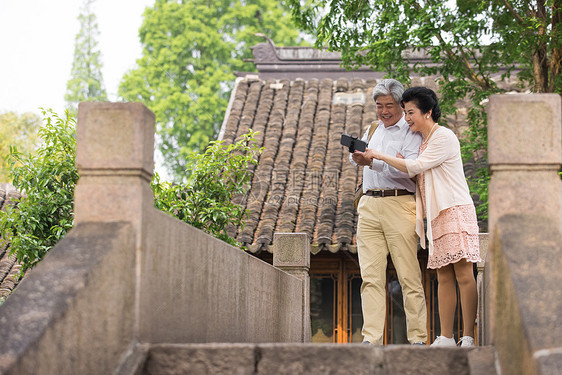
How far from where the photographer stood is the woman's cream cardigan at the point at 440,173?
5.07 meters

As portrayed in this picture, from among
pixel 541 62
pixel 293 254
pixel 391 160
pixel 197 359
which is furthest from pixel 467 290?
pixel 541 62

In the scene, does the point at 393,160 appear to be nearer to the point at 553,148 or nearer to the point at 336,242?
the point at 553,148

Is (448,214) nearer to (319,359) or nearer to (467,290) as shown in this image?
(467,290)

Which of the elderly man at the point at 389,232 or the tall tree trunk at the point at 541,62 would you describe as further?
the tall tree trunk at the point at 541,62

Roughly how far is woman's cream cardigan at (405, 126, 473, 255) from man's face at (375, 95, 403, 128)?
1.61 feet

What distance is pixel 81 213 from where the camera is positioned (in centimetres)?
394

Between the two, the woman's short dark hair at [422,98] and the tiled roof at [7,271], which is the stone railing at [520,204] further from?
the tiled roof at [7,271]

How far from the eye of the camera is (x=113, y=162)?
390 cm

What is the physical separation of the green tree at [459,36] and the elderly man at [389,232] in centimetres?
461

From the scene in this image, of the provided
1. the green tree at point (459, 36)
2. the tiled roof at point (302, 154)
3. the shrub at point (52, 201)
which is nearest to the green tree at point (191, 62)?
the tiled roof at point (302, 154)

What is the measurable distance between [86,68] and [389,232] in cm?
2648

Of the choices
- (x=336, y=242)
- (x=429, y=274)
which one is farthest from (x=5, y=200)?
(x=429, y=274)

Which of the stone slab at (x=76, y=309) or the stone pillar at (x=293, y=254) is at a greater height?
the stone pillar at (x=293, y=254)

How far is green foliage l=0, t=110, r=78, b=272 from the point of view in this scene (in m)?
7.98
